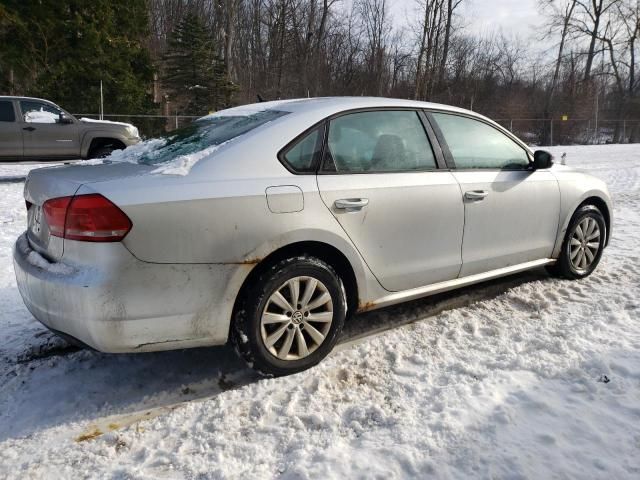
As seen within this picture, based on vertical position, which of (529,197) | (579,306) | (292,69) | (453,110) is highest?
(292,69)

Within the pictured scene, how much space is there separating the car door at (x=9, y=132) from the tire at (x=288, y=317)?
10558 millimetres

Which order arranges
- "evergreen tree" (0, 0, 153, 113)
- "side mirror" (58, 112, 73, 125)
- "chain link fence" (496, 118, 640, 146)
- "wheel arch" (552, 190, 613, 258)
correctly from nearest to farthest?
"wheel arch" (552, 190, 613, 258) < "side mirror" (58, 112, 73, 125) < "evergreen tree" (0, 0, 153, 113) < "chain link fence" (496, 118, 640, 146)

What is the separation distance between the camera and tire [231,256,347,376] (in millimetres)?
2842

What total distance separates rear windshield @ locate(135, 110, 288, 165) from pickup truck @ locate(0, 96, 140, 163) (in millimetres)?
9162

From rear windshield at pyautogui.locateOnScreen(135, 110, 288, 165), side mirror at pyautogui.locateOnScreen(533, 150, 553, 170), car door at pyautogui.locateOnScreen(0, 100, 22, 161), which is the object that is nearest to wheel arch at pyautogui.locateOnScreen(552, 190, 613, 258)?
side mirror at pyautogui.locateOnScreen(533, 150, 553, 170)

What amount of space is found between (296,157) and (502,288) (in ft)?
7.94

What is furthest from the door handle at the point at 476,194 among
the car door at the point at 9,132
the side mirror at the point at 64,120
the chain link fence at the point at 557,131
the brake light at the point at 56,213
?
the chain link fence at the point at 557,131

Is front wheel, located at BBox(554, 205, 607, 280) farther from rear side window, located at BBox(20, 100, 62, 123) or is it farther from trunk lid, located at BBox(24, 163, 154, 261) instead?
rear side window, located at BBox(20, 100, 62, 123)

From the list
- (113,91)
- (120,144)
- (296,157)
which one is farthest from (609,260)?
(113,91)

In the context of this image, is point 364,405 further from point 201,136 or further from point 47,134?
point 47,134

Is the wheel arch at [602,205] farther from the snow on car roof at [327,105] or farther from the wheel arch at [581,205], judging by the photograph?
the snow on car roof at [327,105]

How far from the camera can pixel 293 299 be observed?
9.73 ft

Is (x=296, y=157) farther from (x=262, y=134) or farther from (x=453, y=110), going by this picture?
(x=453, y=110)

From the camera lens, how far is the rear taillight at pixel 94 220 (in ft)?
8.12
